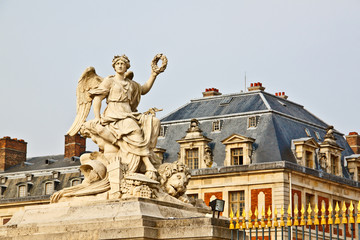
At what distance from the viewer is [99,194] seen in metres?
21.9

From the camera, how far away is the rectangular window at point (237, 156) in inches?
2223

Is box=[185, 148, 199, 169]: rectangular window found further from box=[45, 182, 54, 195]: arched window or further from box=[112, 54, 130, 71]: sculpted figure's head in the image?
box=[112, 54, 130, 71]: sculpted figure's head

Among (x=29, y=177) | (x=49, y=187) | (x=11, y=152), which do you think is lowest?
(x=49, y=187)

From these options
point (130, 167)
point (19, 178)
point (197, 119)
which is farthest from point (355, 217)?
point (19, 178)

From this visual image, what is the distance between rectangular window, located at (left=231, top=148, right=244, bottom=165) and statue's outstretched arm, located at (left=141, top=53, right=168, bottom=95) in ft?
110

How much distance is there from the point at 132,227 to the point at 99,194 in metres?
1.91

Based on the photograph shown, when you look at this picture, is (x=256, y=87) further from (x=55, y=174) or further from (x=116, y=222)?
(x=116, y=222)

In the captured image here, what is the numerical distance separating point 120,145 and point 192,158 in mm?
35750

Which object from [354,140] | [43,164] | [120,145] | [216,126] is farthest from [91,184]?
[43,164]

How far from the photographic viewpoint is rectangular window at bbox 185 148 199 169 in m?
57.8

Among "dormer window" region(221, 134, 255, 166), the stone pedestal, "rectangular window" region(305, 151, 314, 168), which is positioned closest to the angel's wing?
the stone pedestal

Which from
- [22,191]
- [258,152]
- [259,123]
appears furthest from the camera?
[22,191]

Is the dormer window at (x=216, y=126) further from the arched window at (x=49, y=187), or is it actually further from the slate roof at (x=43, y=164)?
the arched window at (x=49, y=187)

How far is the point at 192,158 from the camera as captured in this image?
190ft
